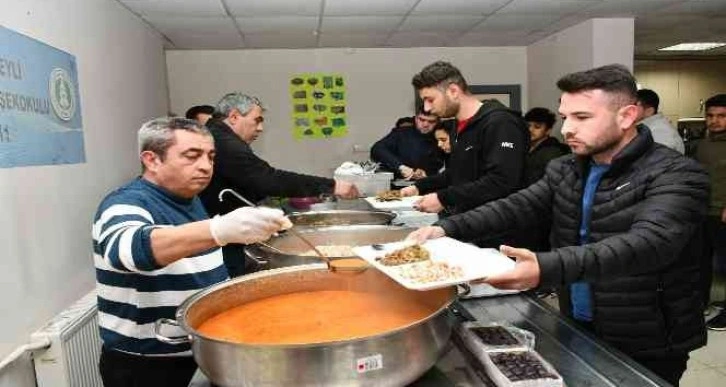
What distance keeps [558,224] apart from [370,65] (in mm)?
4136

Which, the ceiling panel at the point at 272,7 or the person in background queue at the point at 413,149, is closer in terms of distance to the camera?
the ceiling panel at the point at 272,7

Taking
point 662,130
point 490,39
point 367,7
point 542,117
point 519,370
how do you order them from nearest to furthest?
point 519,370 → point 662,130 → point 367,7 → point 542,117 → point 490,39

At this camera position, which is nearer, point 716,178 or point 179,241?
point 179,241

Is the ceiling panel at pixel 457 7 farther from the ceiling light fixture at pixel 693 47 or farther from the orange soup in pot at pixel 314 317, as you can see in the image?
the ceiling light fixture at pixel 693 47

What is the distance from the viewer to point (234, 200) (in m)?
2.45

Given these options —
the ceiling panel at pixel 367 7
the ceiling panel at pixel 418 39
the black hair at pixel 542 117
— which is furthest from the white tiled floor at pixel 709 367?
the ceiling panel at pixel 418 39

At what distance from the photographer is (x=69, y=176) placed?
2.38 m

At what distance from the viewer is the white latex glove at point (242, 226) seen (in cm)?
102

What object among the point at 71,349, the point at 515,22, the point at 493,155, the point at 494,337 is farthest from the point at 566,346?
the point at 515,22

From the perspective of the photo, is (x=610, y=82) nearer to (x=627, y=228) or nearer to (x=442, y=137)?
(x=627, y=228)

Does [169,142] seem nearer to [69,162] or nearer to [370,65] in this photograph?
[69,162]

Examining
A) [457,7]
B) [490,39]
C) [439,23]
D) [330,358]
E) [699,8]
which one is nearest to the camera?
[330,358]

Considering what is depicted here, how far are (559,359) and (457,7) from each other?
3.21m

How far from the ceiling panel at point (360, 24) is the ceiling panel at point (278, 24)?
115mm
